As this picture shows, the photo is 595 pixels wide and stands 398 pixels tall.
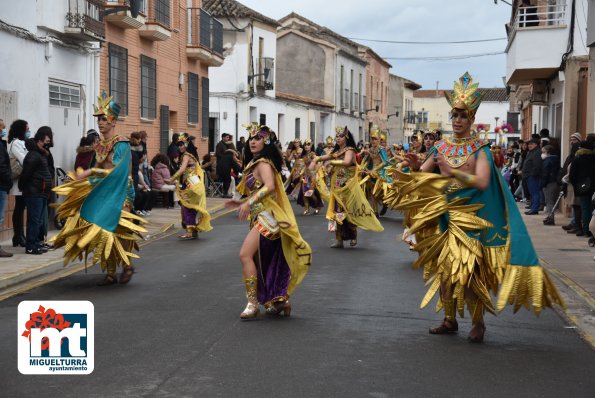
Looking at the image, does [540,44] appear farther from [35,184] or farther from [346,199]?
[35,184]

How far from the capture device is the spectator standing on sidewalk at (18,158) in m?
14.0

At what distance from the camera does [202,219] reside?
16625mm

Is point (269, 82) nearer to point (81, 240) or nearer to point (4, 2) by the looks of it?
point (4, 2)

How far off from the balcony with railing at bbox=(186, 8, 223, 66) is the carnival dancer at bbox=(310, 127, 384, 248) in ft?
52.6

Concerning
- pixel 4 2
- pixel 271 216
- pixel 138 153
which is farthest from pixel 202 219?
pixel 271 216

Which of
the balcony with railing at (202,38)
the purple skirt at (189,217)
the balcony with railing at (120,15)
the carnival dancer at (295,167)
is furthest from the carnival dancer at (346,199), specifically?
the balcony with railing at (202,38)

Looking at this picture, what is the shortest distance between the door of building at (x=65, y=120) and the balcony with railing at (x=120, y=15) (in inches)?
93.9

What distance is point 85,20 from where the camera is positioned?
19016 mm

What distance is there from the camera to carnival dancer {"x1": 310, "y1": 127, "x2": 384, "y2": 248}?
1493 centimetres

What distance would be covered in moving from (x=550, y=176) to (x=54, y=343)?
16.7 metres

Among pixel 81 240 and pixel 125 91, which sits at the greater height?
pixel 125 91

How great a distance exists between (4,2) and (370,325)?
1017cm

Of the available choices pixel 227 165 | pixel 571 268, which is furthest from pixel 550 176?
pixel 227 165

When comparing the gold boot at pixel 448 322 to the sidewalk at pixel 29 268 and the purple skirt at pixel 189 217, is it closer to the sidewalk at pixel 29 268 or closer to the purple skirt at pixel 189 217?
the sidewalk at pixel 29 268
